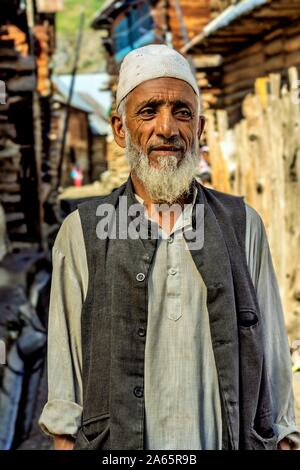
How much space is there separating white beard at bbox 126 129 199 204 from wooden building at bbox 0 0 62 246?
18.8 ft

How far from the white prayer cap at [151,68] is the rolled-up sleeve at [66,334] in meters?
0.46

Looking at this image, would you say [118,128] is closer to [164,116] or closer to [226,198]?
[164,116]

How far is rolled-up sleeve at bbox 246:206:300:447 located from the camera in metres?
2.16

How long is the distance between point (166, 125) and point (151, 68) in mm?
202

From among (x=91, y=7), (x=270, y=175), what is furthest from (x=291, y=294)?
(x=91, y=7)

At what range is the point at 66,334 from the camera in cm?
210

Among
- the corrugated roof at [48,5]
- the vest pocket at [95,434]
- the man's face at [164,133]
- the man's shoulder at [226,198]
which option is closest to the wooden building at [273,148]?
the man's shoulder at [226,198]

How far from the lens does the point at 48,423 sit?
2.05 metres

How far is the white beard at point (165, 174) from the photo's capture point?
2.12 m

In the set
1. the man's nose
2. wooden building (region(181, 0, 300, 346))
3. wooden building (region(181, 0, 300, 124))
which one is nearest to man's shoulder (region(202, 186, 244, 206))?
the man's nose

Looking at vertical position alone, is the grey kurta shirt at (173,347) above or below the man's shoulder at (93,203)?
below

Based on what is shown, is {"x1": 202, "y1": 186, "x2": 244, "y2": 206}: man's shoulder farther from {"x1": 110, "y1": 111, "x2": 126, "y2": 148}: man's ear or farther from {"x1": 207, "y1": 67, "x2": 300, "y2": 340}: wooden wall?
{"x1": 207, "y1": 67, "x2": 300, "y2": 340}: wooden wall

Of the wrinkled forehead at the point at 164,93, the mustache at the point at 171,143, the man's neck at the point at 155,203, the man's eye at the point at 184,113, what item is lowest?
the man's neck at the point at 155,203

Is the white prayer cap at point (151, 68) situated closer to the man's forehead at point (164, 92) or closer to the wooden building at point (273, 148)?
the man's forehead at point (164, 92)
